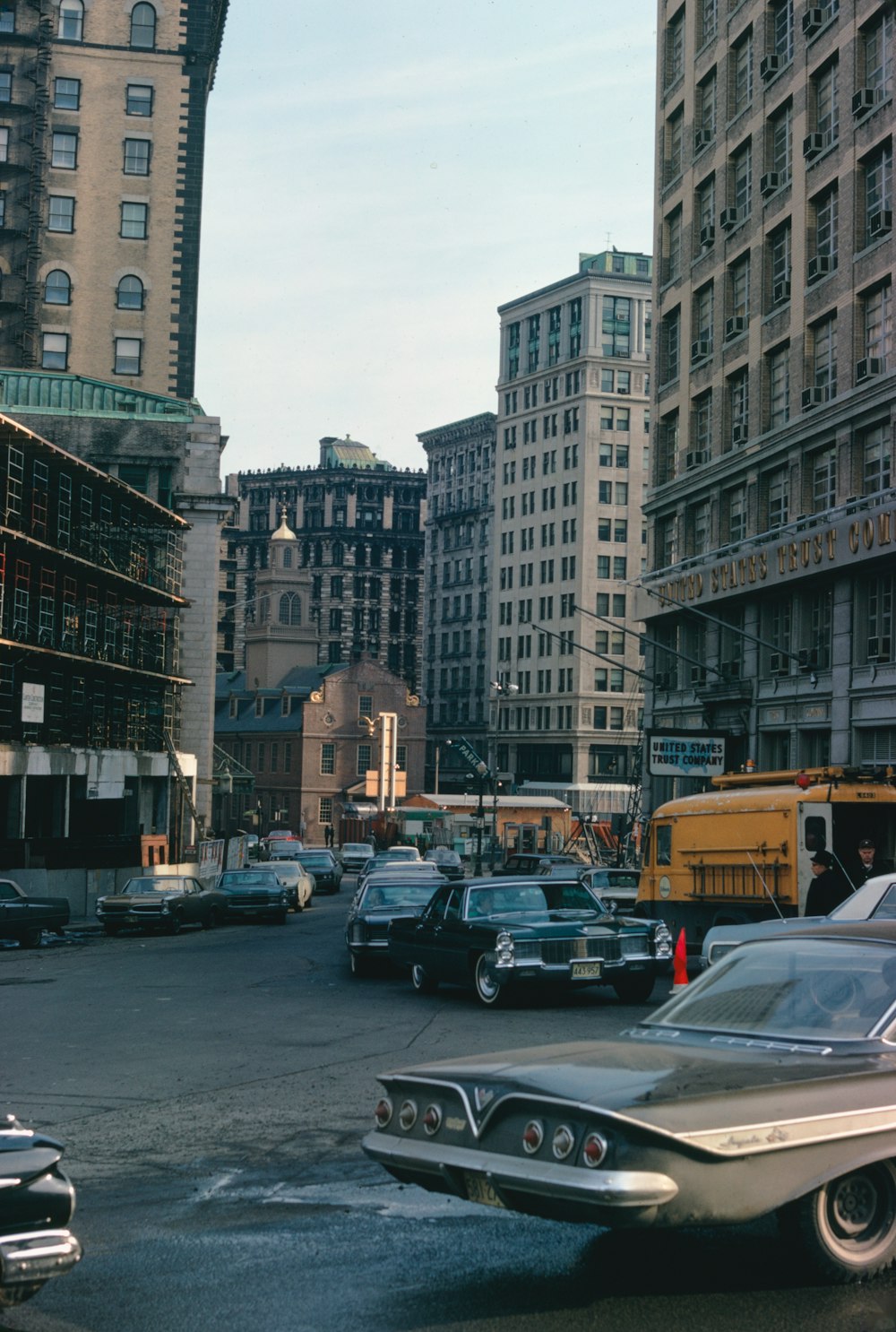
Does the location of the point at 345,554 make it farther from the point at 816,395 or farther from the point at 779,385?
the point at 816,395

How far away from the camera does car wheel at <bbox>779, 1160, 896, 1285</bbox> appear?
6.42 meters

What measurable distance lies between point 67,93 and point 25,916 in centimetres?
4899

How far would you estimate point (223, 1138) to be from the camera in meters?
10.2

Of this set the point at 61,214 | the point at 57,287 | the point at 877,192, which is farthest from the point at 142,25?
the point at 877,192

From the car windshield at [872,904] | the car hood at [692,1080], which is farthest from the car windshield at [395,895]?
the car hood at [692,1080]

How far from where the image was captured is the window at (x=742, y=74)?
150 feet

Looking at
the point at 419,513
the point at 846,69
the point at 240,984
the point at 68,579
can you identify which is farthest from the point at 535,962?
the point at 419,513

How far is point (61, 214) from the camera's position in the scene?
67.9 meters

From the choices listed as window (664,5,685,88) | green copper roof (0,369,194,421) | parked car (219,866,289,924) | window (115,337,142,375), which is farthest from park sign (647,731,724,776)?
window (115,337,142,375)

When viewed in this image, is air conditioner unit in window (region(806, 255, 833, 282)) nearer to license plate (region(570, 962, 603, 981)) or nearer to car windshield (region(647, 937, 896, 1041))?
license plate (region(570, 962, 603, 981))

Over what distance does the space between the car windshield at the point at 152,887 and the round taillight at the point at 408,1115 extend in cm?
2808

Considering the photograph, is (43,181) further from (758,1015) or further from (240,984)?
(758,1015)

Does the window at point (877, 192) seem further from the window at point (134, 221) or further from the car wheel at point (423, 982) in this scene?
the window at point (134, 221)

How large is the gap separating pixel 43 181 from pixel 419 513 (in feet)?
357
